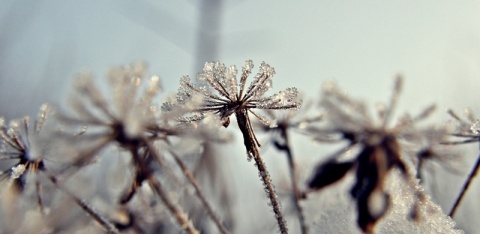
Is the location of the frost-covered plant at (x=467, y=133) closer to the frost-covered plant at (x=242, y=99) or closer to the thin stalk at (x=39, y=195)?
the frost-covered plant at (x=242, y=99)

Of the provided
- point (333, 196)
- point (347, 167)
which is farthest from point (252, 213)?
point (347, 167)

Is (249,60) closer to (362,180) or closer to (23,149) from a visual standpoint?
(362,180)

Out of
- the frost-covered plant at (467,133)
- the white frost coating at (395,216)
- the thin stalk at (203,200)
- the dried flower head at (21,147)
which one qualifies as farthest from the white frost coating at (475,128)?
the dried flower head at (21,147)

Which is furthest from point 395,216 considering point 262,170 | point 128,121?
point 128,121

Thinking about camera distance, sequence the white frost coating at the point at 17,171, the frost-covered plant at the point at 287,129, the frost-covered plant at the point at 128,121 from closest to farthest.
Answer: the frost-covered plant at the point at 128,121 < the white frost coating at the point at 17,171 < the frost-covered plant at the point at 287,129

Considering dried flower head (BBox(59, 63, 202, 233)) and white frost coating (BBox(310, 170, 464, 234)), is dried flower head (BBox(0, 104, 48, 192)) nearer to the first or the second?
dried flower head (BBox(59, 63, 202, 233))

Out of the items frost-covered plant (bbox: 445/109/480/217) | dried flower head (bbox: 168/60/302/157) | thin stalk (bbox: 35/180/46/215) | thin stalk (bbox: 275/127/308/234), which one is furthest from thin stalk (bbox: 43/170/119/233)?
frost-covered plant (bbox: 445/109/480/217)

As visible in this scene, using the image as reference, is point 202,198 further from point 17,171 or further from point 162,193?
point 17,171
